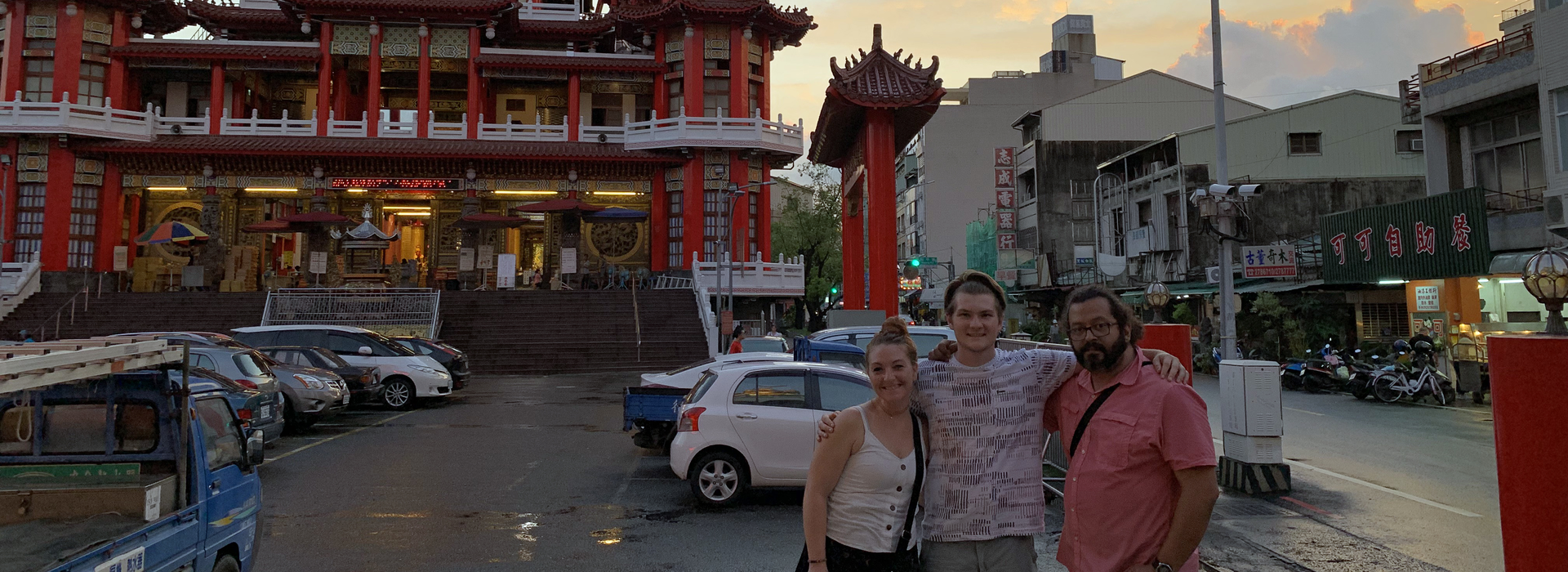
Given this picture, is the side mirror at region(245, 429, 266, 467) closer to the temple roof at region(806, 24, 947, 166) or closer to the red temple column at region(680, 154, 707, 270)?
the temple roof at region(806, 24, 947, 166)

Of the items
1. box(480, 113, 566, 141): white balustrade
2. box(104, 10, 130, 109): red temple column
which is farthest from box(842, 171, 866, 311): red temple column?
box(104, 10, 130, 109): red temple column

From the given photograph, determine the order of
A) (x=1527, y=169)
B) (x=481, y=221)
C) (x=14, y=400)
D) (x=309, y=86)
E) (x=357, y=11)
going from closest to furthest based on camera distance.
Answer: (x=14, y=400)
(x=1527, y=169)
(x=481, y=221)
(x=357, y=11)
(x=309, y=86)

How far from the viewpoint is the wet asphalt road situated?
21.0 ft

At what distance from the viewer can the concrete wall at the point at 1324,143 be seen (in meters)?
30.3

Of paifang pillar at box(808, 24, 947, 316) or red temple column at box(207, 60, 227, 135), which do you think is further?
red temple column at box(207, 60, 227, 135)

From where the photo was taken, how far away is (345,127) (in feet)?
106

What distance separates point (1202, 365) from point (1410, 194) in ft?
43.8

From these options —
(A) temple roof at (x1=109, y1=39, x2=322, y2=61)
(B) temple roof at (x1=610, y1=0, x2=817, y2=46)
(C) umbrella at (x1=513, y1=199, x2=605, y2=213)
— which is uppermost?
(B) temple roof at (x1=610, y1=0, x2=817, y2=46)

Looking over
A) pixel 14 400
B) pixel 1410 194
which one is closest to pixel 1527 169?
pixel 1410 194

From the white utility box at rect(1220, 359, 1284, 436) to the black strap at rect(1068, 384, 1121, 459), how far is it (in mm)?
6481

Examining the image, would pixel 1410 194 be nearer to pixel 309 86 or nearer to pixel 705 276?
pixel 705 276

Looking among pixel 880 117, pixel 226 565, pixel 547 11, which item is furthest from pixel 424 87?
pixel 226 565

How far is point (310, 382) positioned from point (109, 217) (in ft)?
80.7

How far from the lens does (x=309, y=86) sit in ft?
116
